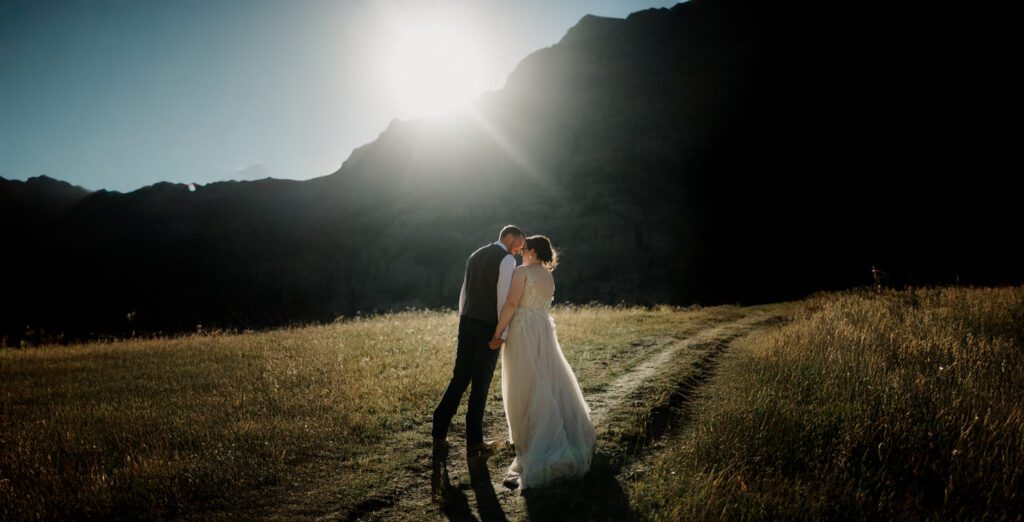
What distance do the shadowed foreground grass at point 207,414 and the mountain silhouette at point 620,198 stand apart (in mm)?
46563

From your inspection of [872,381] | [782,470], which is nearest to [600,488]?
[782,470]

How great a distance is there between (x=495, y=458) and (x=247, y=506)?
2.73 meters

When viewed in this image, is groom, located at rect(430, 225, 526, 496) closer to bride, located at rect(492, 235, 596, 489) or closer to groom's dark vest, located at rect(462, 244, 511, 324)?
groom's dark vest, located at rect(462, 244, 511, 324)

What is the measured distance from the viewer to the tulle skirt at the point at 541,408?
5160 millimetres

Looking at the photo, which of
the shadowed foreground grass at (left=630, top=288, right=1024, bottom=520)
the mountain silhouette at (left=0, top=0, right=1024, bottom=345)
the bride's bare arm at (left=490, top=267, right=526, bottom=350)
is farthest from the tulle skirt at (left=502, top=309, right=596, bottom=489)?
the mountain silhouette at (left=0, top=0, right=1024, bottom=345)

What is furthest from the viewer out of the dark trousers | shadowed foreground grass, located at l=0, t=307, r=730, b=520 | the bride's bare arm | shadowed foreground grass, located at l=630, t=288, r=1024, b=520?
the dark trousers

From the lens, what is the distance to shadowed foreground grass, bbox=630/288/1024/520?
4418 mm

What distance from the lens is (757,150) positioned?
8288 cm

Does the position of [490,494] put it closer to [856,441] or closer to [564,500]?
[564,500]

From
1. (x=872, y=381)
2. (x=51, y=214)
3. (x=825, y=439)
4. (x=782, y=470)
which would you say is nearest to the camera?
(x=782, y=470)

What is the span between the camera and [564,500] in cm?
479

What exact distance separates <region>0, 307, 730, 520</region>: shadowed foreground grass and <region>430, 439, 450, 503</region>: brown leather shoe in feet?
1.89

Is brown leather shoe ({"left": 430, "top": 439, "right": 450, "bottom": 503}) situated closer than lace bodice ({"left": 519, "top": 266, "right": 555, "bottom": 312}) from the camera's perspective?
Yes

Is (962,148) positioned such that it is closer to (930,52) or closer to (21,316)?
(930,52)
